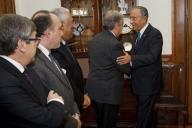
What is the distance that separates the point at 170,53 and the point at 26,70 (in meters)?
2.84

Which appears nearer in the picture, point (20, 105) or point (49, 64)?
point (20, 105)

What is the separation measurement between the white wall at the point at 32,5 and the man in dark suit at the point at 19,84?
2865mm

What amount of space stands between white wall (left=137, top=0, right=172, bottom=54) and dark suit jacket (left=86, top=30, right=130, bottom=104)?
1198 millimetres

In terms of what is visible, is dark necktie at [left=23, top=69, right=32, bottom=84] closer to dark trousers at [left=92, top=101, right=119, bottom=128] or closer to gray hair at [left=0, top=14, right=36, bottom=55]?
gray hair at [left=0, top=14, right=36, bottom=55]

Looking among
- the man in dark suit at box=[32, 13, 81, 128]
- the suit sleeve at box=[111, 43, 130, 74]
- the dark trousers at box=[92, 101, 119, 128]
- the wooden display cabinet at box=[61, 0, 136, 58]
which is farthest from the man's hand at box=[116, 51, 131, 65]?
the wooden display cabinet at box=[61, 0, 136, 58]

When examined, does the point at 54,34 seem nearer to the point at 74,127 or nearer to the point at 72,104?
the point at 72,104

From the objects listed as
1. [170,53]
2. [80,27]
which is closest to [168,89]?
[170,53]

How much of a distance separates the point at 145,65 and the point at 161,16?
1.04 metres

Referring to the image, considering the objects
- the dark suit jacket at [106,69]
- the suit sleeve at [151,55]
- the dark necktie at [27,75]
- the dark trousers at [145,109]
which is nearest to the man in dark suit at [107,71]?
the dark suit jacket at [106,69]

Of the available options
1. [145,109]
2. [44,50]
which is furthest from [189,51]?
[44,50]

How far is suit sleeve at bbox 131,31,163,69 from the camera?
128 inches

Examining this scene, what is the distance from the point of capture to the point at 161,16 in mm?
4078

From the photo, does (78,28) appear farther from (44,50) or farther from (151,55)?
(44,50)

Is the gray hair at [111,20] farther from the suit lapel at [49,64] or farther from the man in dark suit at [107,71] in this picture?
the suit lapel at [49,64]
